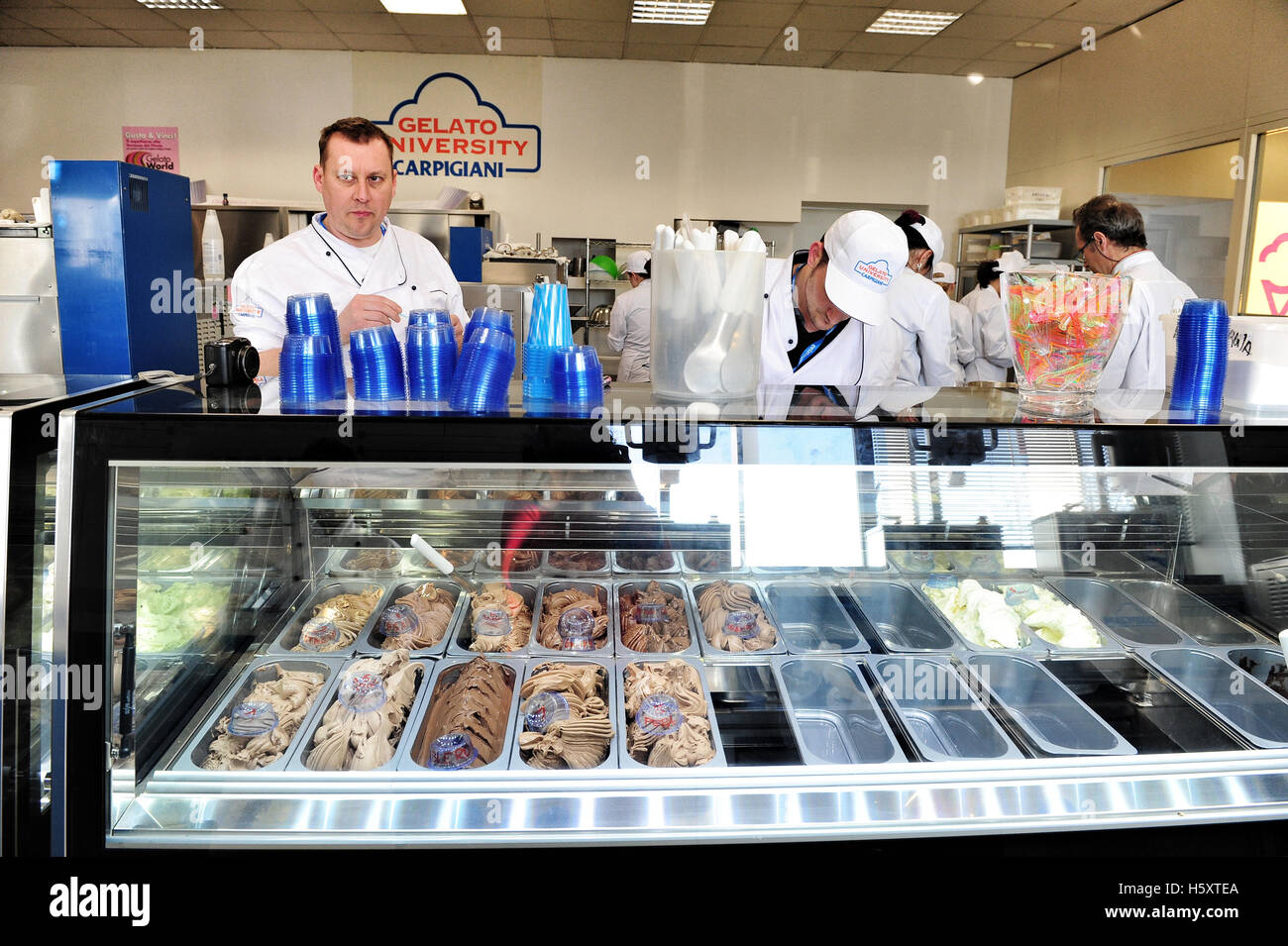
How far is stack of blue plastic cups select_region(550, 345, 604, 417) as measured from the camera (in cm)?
129

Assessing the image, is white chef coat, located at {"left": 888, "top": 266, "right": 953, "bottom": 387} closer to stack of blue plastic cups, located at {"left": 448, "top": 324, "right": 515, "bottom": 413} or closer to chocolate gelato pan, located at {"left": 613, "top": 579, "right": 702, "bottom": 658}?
chocolate gelato pan, located at {"left": 613, "top": 579, "right": 702, "bottom": 658}

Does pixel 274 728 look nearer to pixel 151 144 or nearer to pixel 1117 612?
pixel 1117 612

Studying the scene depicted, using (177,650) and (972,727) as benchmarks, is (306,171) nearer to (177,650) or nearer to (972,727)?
(177,650)

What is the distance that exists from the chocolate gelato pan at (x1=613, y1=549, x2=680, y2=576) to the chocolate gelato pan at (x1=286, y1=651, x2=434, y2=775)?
43cm

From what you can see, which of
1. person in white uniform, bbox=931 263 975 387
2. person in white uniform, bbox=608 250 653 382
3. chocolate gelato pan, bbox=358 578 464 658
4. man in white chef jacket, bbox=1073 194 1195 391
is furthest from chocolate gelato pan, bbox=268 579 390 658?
person in white uniform, bbox=931 263 975 387

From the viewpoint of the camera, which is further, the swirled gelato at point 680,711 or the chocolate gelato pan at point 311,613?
the chocolate gelato pan at point 311,613

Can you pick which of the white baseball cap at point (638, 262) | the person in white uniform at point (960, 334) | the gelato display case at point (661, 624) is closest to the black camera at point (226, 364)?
the gelato display case at point (661, 624)

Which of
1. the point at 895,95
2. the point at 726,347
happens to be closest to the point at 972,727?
the point at 726,347

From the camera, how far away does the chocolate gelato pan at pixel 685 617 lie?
1.61 metres

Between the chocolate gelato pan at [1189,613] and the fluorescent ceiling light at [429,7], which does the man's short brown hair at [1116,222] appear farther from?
the fluorescent ceiling light at [429,7]

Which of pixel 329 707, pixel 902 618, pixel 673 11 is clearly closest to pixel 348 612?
pixel 329 707

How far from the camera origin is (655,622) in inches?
66.4

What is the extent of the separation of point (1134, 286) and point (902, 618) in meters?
2.40

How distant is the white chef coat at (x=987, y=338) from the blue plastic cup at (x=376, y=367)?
17.2ft
